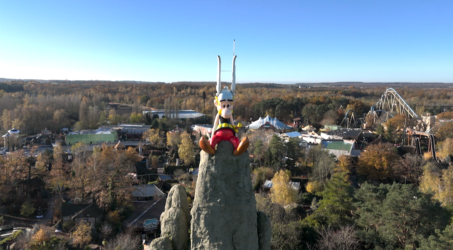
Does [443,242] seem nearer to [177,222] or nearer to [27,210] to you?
[177,222]

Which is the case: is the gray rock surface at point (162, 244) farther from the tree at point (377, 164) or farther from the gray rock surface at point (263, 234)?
the tree at point (377, 164)

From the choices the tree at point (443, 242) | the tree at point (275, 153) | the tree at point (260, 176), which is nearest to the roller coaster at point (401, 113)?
the tree at point (275, 153)

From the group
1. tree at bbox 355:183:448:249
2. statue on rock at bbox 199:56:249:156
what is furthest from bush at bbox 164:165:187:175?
statue on rock at bbox 199:56:249:156

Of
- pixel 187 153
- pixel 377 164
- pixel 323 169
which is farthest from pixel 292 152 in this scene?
pixel 187 153

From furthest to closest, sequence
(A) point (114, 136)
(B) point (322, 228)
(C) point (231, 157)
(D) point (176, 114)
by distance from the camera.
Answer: (D) point (176, 114), (A) point (114, 136), (B) point (322, 228), (C) point (231, 157)

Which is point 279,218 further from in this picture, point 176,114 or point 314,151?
point 176,114

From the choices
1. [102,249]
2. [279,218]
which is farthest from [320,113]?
[102,249]
